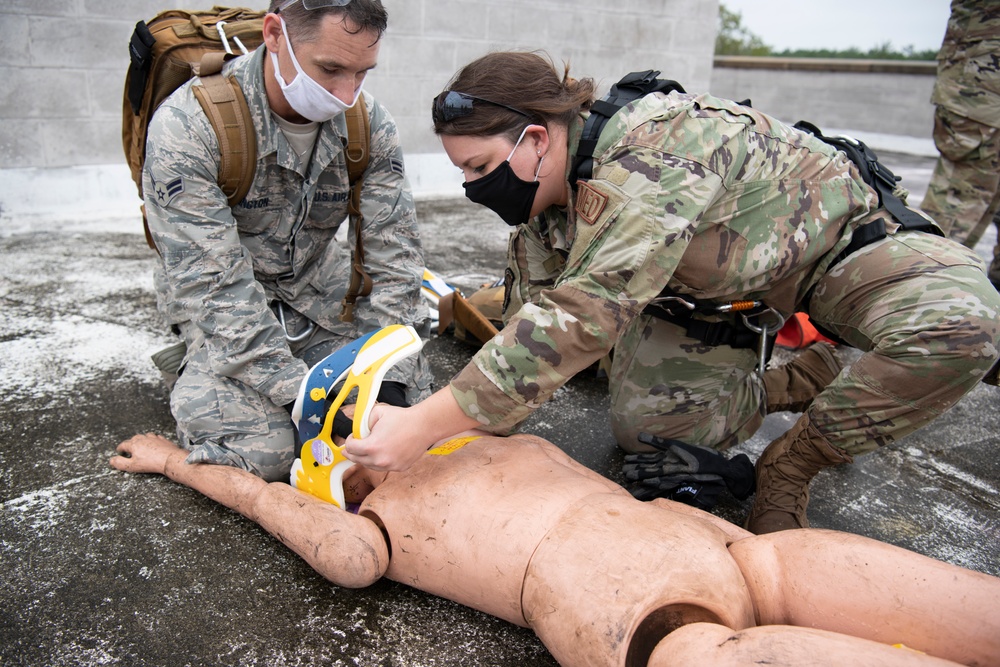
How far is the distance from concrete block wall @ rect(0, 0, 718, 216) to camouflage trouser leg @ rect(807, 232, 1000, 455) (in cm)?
270

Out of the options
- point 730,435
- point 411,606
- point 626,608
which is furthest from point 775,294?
point 411,606

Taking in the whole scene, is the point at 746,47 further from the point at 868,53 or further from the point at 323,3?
the point at 323,3

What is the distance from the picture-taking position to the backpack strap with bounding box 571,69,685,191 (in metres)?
1.75

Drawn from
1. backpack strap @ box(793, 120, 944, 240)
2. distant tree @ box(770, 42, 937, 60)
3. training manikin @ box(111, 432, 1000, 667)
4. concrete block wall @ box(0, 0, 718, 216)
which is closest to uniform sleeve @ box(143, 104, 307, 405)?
training manikin @ box(111, 432, 1000, 667)

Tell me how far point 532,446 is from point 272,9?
1.46 metres

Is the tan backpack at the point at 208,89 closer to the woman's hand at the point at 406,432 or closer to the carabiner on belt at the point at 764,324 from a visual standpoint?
the woman's hand at the point at 406,432

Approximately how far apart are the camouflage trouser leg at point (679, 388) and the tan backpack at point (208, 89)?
112 cm

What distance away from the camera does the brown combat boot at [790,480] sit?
1.99 metres

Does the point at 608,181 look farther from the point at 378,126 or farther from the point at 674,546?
the point at 378,126

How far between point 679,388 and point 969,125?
2988 mm

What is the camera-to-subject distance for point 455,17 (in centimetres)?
604

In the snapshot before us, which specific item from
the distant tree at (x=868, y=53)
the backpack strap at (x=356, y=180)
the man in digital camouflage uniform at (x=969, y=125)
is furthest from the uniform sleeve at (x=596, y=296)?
the distant tree at (x=868, y=53)

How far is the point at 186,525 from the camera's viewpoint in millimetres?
1953

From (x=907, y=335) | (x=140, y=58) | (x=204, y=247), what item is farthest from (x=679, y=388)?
(x=140, y=58)
